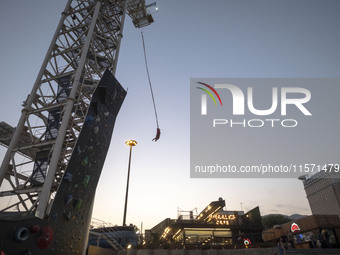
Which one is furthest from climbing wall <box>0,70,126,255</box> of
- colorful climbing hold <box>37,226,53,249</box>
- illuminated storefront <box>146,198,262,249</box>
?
illuminated storefront <box>146,198,262,249</box>

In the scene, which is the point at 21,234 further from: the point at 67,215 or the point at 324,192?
the point at 324,192

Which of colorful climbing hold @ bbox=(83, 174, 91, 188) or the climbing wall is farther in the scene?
colorful climbing hold @ bbox=(83, 174, 91, 188)

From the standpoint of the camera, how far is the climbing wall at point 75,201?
8.60 m

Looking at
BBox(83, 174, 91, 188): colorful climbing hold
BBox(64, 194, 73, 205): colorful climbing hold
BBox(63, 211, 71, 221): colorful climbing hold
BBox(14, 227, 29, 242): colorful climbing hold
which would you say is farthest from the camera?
BBox(83, 174, 91, 188): colorful climbing hold

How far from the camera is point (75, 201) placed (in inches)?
474

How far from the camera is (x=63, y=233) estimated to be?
1088 centimetres

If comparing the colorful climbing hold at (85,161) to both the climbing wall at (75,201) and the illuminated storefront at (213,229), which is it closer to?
the climbing wall at (75,201)

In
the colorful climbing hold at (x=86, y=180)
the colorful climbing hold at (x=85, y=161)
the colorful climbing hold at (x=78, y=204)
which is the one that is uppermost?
the colorful climbing hold at (x=85, y=161)

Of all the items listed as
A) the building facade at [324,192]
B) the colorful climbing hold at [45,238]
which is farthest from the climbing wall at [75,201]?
the building facade at [324,192]

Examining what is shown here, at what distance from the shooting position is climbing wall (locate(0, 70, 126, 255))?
860 cm

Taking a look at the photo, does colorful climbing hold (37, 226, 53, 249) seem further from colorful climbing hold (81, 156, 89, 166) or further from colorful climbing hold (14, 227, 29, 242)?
colorful climbing hold (81, 156, 89, 166)

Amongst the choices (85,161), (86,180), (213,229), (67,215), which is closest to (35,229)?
(67,215)

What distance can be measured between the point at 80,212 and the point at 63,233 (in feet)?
5.16

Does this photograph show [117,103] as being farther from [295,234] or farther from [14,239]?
[295,234]
